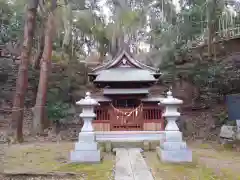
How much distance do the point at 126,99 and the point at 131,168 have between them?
6.06 meters

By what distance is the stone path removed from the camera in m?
5.43

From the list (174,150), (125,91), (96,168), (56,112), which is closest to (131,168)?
(96,168)

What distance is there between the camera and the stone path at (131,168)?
17.8 ft

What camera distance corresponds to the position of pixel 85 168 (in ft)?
21.1

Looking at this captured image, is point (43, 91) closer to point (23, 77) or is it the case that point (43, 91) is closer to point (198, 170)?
point (23, 77)

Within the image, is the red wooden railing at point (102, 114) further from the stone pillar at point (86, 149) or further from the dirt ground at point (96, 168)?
the stone pillar at point (86, 149)

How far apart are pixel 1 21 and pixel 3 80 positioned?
506cm

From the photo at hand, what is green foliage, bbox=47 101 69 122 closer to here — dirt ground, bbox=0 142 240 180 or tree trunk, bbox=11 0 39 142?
tree trunk, bbox=11 0 39 142

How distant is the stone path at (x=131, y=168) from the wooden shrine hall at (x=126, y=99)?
132 inches

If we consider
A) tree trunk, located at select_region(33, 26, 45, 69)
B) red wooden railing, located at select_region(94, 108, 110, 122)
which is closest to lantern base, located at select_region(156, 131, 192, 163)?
red wooden railing, located at select_region(94, 108, 110, 122)

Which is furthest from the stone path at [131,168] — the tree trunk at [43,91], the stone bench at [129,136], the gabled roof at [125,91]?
the tree trunk at [43,91]

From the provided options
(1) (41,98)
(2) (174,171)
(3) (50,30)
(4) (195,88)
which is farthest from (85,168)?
(4) (195,88)

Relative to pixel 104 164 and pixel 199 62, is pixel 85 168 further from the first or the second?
pixel 199 62

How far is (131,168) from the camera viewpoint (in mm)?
6090
